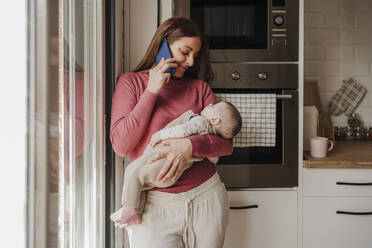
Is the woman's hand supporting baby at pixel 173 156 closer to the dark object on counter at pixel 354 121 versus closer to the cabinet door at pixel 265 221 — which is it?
the cabinet door at pixel 265 221

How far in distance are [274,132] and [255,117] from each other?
14 centimetres

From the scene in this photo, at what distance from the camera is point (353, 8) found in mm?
2451

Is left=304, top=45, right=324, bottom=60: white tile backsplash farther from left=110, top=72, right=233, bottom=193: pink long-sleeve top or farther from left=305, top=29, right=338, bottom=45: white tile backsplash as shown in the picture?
left=110, top=72, right=233, bottom=193: pink long-sleeve top

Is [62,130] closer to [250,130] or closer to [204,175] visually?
[204,175]

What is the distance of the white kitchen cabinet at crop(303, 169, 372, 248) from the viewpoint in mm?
1857

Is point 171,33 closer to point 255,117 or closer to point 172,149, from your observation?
point 172,149

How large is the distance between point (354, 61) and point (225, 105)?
170cm

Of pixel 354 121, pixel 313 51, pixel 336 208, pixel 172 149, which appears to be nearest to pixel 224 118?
pixel 172 149

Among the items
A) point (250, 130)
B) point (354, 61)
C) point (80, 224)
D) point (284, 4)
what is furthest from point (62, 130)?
point (354, 61)

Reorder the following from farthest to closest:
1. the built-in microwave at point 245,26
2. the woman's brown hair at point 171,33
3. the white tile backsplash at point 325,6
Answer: the white tile backsplash at point 325,6 < the built-in microwave at point 245,26 < the woman's brown hair at point 171,33

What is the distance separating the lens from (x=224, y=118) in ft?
4.04

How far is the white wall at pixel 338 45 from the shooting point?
245cm

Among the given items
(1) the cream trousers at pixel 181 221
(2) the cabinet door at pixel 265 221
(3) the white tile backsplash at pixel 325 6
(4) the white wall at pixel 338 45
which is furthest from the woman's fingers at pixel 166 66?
(3) the white tile backsplash at pixel 325 6

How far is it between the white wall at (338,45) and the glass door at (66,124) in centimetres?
170
